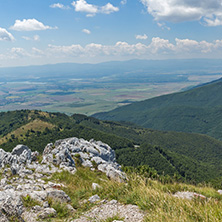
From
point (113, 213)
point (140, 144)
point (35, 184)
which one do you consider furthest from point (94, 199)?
point (140, 144)

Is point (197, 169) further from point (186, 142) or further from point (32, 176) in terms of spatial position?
point (32, 176)

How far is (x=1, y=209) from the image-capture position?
10.2m

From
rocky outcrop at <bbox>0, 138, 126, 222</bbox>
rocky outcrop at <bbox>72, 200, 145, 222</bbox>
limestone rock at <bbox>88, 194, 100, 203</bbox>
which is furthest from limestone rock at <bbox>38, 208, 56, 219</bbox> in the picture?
limestone rock at <bbox>88, 194, 100, 203</bbox>

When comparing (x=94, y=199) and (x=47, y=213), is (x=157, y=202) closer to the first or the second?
(x=94, y=199)

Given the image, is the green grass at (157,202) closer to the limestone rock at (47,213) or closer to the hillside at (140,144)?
the limestone rock at (47,213)

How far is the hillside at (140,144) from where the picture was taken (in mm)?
99312

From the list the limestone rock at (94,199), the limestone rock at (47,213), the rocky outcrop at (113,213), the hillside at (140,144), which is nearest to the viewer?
the rocky outcrop at (113,213)

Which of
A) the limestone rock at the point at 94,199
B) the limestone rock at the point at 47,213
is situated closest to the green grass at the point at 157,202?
the limestone rock at the point at 94,199

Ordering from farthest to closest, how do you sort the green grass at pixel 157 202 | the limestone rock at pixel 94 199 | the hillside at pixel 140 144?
the hillside at pixel 140 144, the limestone rock at pixel 94 199, the green grass at pixel 157 202

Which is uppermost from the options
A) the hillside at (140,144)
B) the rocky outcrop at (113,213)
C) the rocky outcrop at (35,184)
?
the rocky outcrop at (113,213)

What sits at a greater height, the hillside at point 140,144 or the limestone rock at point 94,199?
the limestone rock at point 94,199

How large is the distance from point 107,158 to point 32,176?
24.8 m

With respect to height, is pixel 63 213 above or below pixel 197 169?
above

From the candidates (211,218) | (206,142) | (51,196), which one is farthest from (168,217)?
(206,142)
